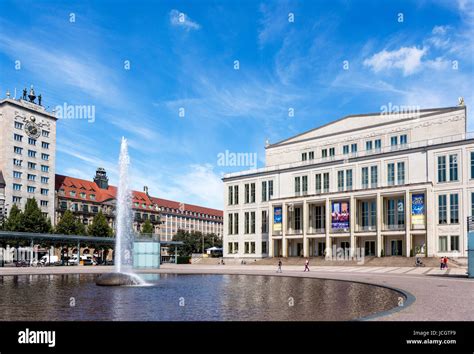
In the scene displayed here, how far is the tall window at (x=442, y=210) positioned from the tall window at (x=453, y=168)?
107 inches

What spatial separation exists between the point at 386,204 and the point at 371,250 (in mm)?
7372

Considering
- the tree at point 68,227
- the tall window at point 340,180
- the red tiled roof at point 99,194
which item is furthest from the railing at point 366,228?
the red tiled roof at point 99,194

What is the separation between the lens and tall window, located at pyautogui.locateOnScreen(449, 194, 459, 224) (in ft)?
205

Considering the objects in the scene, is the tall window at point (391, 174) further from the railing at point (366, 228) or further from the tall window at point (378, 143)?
the railing at point (366, 228)

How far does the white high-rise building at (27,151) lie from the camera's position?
100875mm

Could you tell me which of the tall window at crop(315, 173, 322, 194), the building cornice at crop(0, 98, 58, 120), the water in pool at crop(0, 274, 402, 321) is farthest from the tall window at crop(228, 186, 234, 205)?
the water in pool at crop(0, 274, 402, 321)

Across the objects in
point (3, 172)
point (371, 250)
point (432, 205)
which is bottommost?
point (371, 250)

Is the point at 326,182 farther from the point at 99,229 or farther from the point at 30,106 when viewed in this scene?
the point at 30,106

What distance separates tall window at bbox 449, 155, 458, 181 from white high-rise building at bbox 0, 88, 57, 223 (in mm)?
82414

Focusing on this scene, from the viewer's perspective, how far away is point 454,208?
62.8 meters

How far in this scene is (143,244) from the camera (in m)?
56.6

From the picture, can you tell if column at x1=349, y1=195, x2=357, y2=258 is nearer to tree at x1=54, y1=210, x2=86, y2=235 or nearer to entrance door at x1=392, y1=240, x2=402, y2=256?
entrance door at x1=392, y1=240, x2=402, y2=256

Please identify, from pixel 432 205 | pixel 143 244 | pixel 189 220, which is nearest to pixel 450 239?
pixel 432 205
